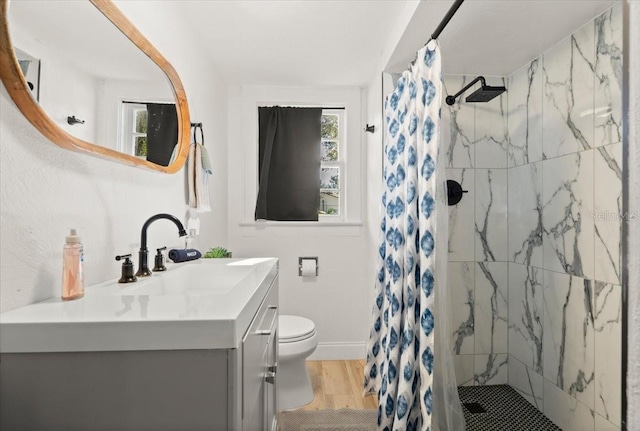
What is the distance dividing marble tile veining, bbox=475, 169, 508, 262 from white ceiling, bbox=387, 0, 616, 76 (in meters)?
0.70

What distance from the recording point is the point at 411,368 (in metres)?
1.48

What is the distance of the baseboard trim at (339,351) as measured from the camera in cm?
272

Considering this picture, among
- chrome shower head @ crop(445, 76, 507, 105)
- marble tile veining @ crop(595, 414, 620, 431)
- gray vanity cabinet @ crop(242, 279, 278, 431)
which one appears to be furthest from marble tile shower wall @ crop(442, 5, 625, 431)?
gray vanity cabinet @ crop(242, 279, 278, 431)

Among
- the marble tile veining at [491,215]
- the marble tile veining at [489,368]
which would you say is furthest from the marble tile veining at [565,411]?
the marble tile veining at [491,215]

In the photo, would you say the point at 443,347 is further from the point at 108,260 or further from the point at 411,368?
the point at 108,260

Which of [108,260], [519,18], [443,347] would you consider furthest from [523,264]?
→ [108,260]

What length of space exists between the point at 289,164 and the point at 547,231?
1820 millimetres

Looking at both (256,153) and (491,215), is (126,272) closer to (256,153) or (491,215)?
(256,153)

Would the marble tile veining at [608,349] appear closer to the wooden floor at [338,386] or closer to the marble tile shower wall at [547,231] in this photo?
the marble tile shower wall at [547,231]

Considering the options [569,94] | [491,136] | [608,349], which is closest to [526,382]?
[608,349]

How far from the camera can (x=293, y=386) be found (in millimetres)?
2055

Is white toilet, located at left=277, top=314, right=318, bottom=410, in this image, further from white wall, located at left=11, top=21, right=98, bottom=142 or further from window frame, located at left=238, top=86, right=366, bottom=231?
white wall, located at left=11, top=21, right=98, bottom=142

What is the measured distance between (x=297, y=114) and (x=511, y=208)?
1720 mm

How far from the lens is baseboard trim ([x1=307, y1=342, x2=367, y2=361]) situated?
272 centimetres
